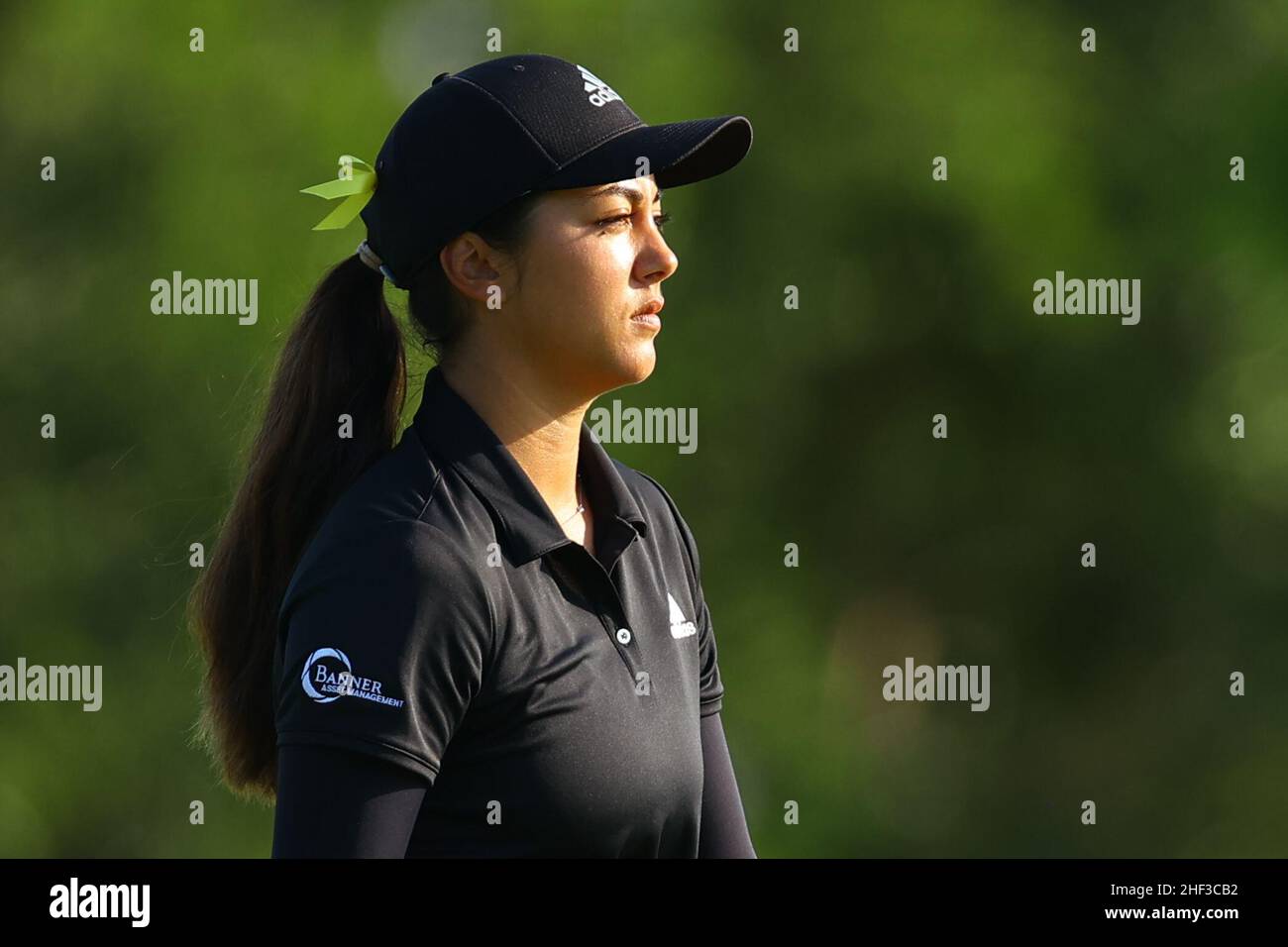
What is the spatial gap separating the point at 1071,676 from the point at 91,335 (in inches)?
126

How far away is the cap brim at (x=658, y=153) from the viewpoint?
1.66 metres

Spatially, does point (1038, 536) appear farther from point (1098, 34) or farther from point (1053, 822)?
point (1098, 34)

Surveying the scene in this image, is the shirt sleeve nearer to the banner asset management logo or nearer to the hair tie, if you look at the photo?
the banner asset management logo

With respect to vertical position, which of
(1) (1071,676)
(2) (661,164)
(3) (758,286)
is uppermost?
(3) (758,286)

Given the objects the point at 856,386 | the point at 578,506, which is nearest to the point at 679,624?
the point at 578,506

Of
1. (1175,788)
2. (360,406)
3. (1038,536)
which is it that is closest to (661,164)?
(360,406)

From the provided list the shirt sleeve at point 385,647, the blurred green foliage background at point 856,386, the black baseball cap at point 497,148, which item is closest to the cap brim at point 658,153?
the black baseball cap at point 497,148

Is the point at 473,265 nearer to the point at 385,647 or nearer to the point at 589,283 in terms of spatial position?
the point at 589,283

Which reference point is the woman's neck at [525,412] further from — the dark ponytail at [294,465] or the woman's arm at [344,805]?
the woman's arm at [344,805]

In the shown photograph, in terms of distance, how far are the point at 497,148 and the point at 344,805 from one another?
0.66 m

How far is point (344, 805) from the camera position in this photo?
4.69 feet

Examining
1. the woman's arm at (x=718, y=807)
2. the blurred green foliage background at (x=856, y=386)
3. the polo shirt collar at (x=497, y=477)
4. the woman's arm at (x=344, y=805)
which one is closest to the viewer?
the woman's arm at (x=344, y=805)

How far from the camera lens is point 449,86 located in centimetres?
172

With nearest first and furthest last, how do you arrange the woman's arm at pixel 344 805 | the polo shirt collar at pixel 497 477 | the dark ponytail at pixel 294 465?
1. the woman's arm at pixel 344 805
2. the polo shirt collar at pixel 497 477
3. the dark ponytail at pixel 294 465
